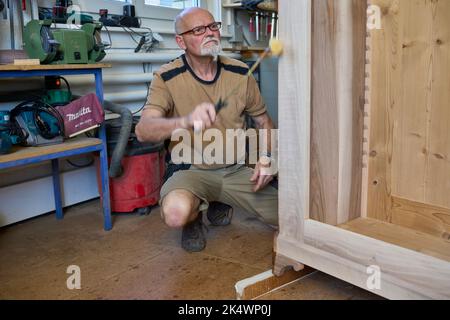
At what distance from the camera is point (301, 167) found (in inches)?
56.1

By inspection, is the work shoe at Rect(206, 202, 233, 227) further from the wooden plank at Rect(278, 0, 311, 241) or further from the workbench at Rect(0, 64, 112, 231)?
the wooden plank at Rect(278, 0, 311, 241)

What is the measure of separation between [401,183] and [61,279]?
129cm

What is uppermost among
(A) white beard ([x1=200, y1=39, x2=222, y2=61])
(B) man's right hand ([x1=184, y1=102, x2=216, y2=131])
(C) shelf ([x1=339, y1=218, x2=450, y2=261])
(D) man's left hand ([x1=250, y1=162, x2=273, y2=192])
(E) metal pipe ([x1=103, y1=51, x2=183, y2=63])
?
(E) metal pipe ([x1=103, y1=51, x2=183, y2=63])

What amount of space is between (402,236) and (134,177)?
1421mm

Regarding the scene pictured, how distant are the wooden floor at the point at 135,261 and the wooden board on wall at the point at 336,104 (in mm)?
332

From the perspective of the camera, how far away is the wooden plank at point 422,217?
145 cm

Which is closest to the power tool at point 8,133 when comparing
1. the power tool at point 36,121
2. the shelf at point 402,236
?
the power tool at point 36,121

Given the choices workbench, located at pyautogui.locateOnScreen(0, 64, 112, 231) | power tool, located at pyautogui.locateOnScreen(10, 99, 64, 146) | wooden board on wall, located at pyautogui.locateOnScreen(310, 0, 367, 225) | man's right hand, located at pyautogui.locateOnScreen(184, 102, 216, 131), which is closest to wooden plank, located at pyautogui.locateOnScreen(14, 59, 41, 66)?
workbench, located at pyautogui.locateOnScreen(0, 64, 112, 231)

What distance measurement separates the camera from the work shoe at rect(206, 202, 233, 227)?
2.24 metres

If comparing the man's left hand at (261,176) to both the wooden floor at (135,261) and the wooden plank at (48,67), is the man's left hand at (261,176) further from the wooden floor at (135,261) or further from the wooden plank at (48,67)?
the wooden plank at (48,67)

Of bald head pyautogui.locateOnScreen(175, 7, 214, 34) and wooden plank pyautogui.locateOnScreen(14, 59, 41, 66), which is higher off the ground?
bald head pyautogui.locateOnScreen(175, 7, 214, 34)

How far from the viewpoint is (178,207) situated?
5.86ft

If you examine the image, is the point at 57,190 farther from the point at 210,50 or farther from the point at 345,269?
the point at 345,269

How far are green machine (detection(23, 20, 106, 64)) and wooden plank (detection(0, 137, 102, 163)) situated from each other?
364 mm
